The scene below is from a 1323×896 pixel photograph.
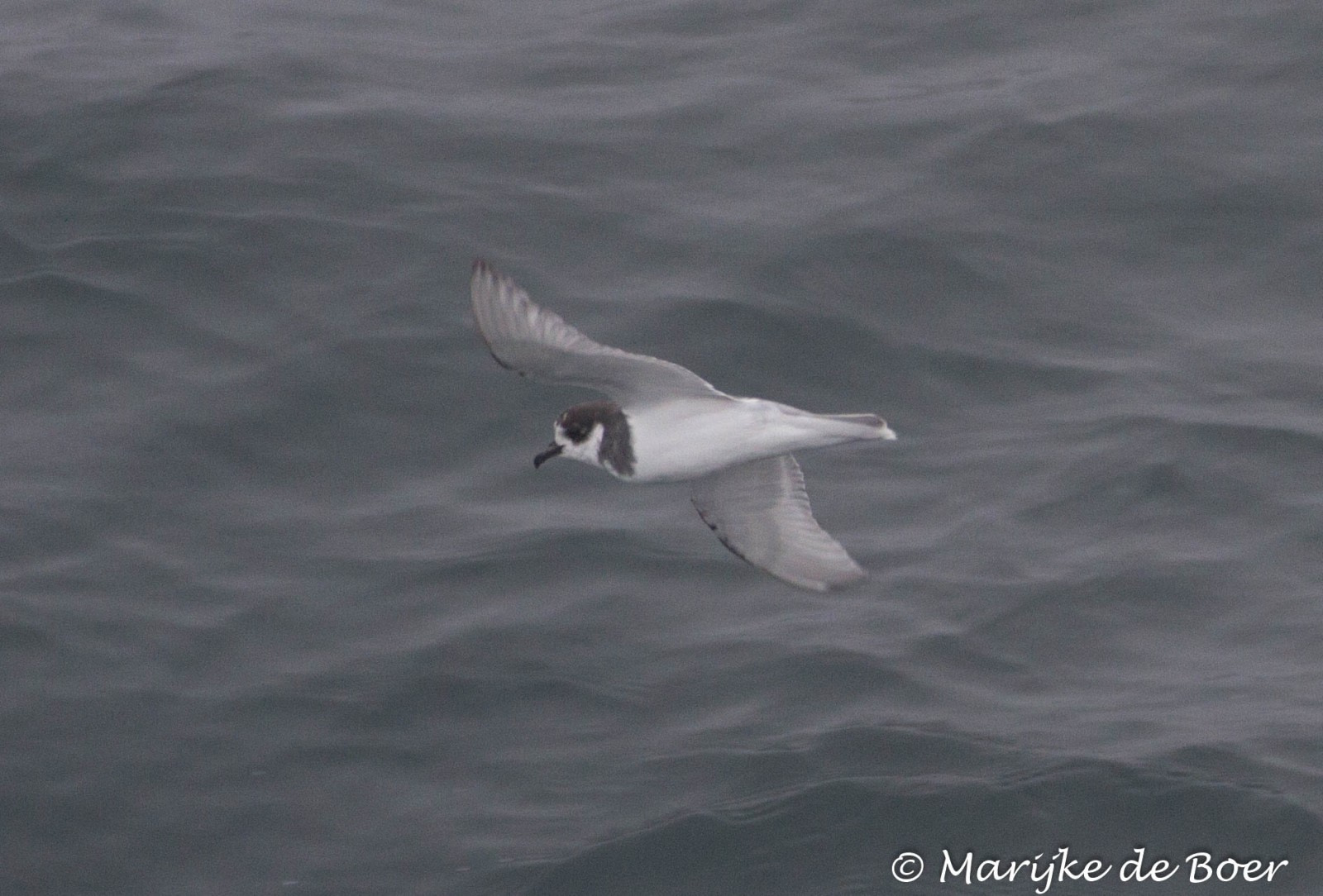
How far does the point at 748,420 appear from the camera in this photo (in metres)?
11.4

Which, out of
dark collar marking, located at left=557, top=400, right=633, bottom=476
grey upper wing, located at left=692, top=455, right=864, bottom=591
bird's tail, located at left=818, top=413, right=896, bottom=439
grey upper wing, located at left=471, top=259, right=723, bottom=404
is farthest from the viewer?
grey upper wing, located at left=692, top=455, right=864, bottom=591

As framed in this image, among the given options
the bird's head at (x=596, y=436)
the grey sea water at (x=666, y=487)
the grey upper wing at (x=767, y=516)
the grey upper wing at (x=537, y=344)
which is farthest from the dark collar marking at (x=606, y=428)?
the grey sea water at (x=666, y=487)

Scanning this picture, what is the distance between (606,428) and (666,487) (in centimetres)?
458

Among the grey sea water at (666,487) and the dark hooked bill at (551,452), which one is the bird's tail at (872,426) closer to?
the dark hooked bill at (551,452)

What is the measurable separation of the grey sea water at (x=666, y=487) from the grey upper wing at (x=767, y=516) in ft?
5.94

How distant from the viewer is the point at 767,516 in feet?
41.3

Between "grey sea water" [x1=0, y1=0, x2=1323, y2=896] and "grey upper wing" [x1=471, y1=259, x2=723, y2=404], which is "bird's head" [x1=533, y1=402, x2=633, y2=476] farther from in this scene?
"grey sea water" [x1=0, y1=0, x2=1323, y2=896]

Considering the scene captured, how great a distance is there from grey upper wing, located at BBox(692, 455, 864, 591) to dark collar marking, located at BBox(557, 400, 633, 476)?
3.00 feet

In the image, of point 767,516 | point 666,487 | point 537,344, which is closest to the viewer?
point 537,344

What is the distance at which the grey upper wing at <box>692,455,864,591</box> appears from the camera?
12453mm

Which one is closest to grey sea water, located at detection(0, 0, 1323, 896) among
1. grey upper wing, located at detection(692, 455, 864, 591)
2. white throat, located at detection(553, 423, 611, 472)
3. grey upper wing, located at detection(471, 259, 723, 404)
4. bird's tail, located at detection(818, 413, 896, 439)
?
grey upper wing, located at detection(692, 455, 864, 591)

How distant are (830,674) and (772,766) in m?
0.95

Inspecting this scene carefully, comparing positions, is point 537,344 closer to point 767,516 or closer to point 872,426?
point 872,426

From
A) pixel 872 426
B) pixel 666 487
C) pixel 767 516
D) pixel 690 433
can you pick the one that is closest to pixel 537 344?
pixel 690 433
